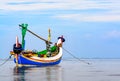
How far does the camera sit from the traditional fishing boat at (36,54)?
10557 centimetres

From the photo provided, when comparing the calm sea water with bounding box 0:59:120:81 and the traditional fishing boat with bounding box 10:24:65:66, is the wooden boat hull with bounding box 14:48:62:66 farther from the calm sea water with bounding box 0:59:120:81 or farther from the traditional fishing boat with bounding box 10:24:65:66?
the calm sea water with bounding box 0:59:120:81

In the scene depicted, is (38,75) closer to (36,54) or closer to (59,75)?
(59,75)

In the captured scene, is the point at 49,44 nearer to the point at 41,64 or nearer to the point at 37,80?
the point at 41,64

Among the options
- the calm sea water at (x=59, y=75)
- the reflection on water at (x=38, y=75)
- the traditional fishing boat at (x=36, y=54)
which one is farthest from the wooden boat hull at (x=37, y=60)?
the reflection on water at (x=38, y=75)

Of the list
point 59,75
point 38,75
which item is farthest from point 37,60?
point 59,75

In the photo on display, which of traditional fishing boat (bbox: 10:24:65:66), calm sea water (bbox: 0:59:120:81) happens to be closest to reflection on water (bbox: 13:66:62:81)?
calm sea water (bbox: 0:59:120:81)

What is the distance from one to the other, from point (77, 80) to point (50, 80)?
3.70 meters

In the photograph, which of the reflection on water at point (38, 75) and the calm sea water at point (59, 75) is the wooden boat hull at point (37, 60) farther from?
the reflection on water at point (38, 75)

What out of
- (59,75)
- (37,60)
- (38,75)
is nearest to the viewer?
(59,75)

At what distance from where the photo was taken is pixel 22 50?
351 feet

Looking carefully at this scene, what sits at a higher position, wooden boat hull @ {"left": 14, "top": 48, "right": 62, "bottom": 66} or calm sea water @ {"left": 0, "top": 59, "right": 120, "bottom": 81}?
wooden boat hull @ {"left": 14, "top": 48, "right": 62, "bottom": 66}

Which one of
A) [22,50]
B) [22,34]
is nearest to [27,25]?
[22,34]

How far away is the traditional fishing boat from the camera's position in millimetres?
105575

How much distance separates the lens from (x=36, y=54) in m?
112
